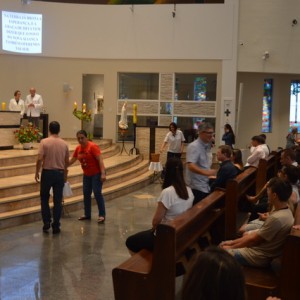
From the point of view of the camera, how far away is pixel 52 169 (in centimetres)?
664

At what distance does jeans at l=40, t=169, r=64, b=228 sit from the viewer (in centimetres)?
665

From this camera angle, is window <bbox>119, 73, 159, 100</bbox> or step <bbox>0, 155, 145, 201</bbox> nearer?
step <bbox>0, 155, 145, 201</bbox>

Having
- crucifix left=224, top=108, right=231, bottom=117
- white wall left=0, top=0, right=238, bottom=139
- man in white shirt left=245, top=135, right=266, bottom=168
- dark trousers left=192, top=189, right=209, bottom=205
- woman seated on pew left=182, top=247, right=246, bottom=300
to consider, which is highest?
white wall left=0, top=0, right=238, bottom=139

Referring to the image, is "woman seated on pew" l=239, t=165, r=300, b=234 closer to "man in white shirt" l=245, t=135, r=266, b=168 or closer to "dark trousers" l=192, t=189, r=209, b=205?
"dark trousers" l=192, t=189, r=209, b=205

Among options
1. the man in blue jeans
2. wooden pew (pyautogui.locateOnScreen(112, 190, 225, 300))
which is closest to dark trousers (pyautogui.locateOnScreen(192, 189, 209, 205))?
wooden pew (pyautogui.locateOnScreen(112, 190, 225, 300))

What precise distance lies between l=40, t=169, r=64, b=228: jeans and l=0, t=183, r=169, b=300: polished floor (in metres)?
0.26

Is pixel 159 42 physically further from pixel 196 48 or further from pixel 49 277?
pixel 49 277

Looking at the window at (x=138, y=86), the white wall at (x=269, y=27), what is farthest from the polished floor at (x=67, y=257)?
the white wall at (x=269, y=27)

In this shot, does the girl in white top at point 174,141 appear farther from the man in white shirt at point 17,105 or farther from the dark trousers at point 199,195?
the dark trousers at point 199,195

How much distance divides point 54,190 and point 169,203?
9.86 feet

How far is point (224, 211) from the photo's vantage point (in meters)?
5.14

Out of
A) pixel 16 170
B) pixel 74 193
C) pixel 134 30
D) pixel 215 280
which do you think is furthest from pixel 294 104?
pixel 215 280

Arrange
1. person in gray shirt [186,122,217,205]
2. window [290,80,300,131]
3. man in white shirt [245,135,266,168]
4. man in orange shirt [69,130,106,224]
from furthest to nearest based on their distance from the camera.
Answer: window [290,80,300,131], man in white shirt [245,135,266,168], man in orange shirt [69,130,106,224], person in gray shirt [186,122,217,205]

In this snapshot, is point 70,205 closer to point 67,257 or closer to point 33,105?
point 67,257
